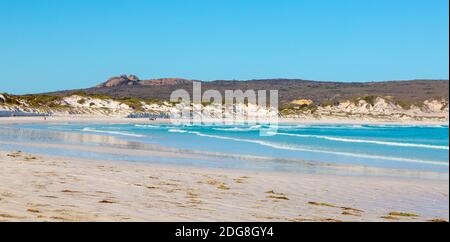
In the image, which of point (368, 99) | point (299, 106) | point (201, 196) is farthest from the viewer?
point (299, 106)

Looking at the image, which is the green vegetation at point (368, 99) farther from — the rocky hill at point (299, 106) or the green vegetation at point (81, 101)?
the green vegetation at point (81, 101)

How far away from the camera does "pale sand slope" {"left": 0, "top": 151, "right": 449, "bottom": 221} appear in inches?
323

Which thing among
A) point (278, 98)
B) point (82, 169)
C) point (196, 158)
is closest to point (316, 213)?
point (82, 169)

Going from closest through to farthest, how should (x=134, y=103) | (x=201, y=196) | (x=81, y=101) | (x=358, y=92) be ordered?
(x=201, y=196) → (x=81, y=101) → (x=134, y=103) → (x=358, y=92)

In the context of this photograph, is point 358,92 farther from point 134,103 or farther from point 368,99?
point 134,103

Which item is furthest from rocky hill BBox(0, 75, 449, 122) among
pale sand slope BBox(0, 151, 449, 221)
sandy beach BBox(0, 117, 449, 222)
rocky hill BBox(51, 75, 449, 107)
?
sandy beach BBox(0, 117, 449, 222)

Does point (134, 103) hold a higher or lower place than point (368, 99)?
lower

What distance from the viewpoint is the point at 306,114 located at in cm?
12212

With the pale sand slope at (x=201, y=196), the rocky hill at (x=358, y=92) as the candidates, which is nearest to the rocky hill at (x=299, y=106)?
the rocky hill at (x=358, y=92)

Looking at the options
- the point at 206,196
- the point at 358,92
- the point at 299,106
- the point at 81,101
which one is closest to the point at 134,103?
the point at 81,101

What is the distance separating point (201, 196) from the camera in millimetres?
10508
